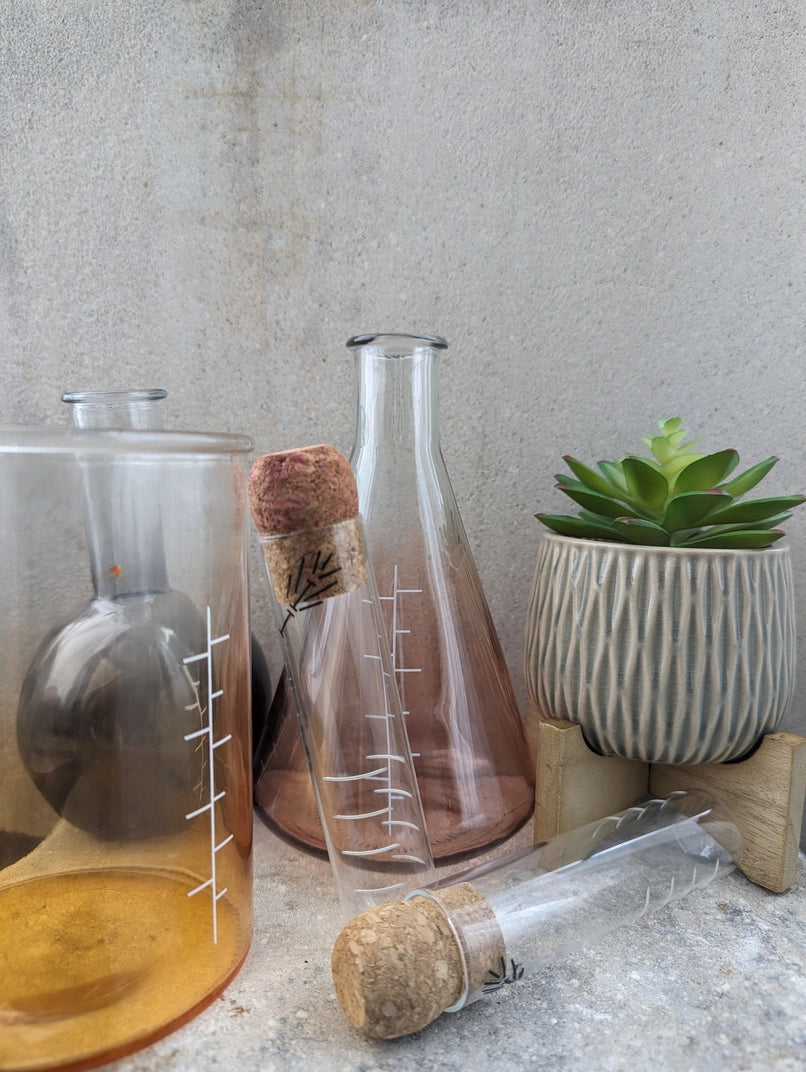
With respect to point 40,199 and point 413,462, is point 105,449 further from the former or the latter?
point 40,199

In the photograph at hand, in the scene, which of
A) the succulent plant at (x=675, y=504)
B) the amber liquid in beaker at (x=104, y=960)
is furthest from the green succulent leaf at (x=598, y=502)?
the amber liquid in beaker at (x=104, y=960)

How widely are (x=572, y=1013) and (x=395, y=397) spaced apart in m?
0.41

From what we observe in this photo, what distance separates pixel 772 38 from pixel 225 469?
2.04 feet

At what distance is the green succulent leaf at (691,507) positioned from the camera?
0.51 m

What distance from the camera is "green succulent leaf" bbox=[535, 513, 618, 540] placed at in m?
0.56

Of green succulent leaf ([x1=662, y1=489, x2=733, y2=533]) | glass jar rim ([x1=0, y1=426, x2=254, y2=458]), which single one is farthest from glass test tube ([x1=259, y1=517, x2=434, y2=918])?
green succulent leaf ([x1=662, y1=489, x2=733, y2=533])

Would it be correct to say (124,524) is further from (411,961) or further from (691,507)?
(691,507)

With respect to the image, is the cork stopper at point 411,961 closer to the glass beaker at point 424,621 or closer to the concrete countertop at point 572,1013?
the concrete countertop at point 572,1013

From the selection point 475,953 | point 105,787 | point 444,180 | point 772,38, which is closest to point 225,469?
point 105,787

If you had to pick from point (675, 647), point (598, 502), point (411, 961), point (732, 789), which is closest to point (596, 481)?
point (598, 502)

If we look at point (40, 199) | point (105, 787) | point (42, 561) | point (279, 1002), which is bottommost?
point (279, 1002)

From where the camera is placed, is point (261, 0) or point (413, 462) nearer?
point (413, 462)

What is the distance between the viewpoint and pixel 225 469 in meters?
0.41

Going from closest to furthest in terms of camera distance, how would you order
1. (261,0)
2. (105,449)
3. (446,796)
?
(105,449) < (446,796) < (261,0)
